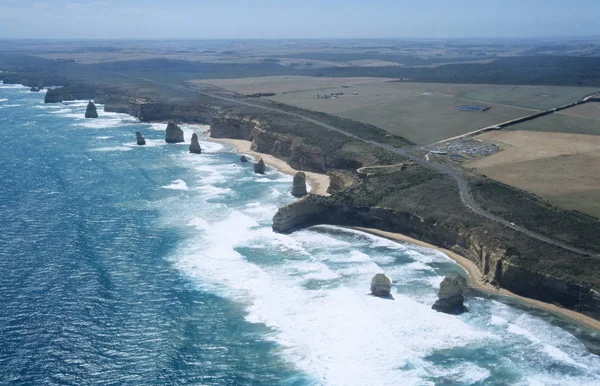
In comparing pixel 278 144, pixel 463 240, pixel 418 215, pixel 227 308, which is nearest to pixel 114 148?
pixel 278 144

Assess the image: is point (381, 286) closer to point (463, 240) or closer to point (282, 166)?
point (463, 240)

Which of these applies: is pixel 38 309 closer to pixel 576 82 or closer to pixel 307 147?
pixel 307 147

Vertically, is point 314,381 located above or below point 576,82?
below

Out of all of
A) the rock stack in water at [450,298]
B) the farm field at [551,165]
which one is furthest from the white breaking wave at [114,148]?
the rock stack in water at [450,298]

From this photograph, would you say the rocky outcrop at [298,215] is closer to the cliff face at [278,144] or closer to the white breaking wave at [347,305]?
the white breaking wave at [347,305]

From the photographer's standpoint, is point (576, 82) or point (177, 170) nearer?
point (177, 170)

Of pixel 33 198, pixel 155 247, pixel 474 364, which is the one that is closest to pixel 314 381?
pixel 474 364
